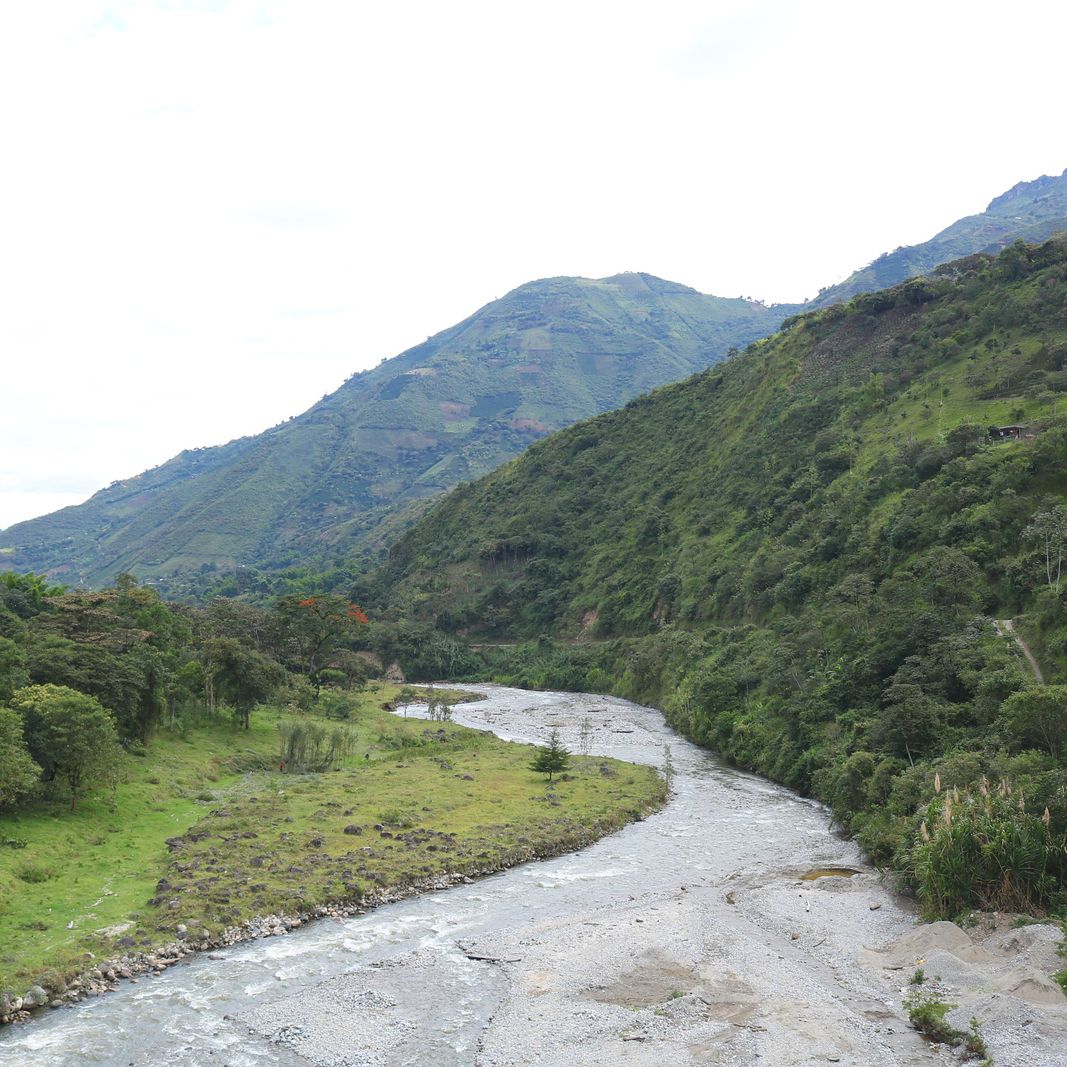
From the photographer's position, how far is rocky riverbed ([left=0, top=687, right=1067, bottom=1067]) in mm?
23172

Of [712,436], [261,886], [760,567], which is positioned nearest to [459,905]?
[261,886]

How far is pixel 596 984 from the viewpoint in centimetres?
2767

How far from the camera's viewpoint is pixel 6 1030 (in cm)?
2397

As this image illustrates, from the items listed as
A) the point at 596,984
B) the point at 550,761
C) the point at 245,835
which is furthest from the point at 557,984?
the point at 550,761

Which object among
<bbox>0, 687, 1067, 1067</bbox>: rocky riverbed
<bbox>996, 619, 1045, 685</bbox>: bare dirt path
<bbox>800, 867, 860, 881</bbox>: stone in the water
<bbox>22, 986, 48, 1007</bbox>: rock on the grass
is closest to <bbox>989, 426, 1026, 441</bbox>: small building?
<bbox>996, 619, 1045, 685</bbox>: bare dirt path

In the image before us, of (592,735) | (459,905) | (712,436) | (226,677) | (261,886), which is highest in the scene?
(712,436)

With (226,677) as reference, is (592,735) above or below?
below

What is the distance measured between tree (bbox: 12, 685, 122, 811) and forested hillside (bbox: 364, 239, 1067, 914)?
3759 centimetres

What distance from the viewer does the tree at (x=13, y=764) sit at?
→ 36250 millimetres

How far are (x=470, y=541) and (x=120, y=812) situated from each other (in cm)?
13642

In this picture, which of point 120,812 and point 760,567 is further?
point 760,567

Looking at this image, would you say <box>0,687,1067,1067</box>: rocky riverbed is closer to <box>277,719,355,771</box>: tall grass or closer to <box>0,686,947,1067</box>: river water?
<box>0,686,947,1067</box>: river water

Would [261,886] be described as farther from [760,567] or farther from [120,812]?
[760,567]

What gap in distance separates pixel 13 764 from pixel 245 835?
11.0 metres
